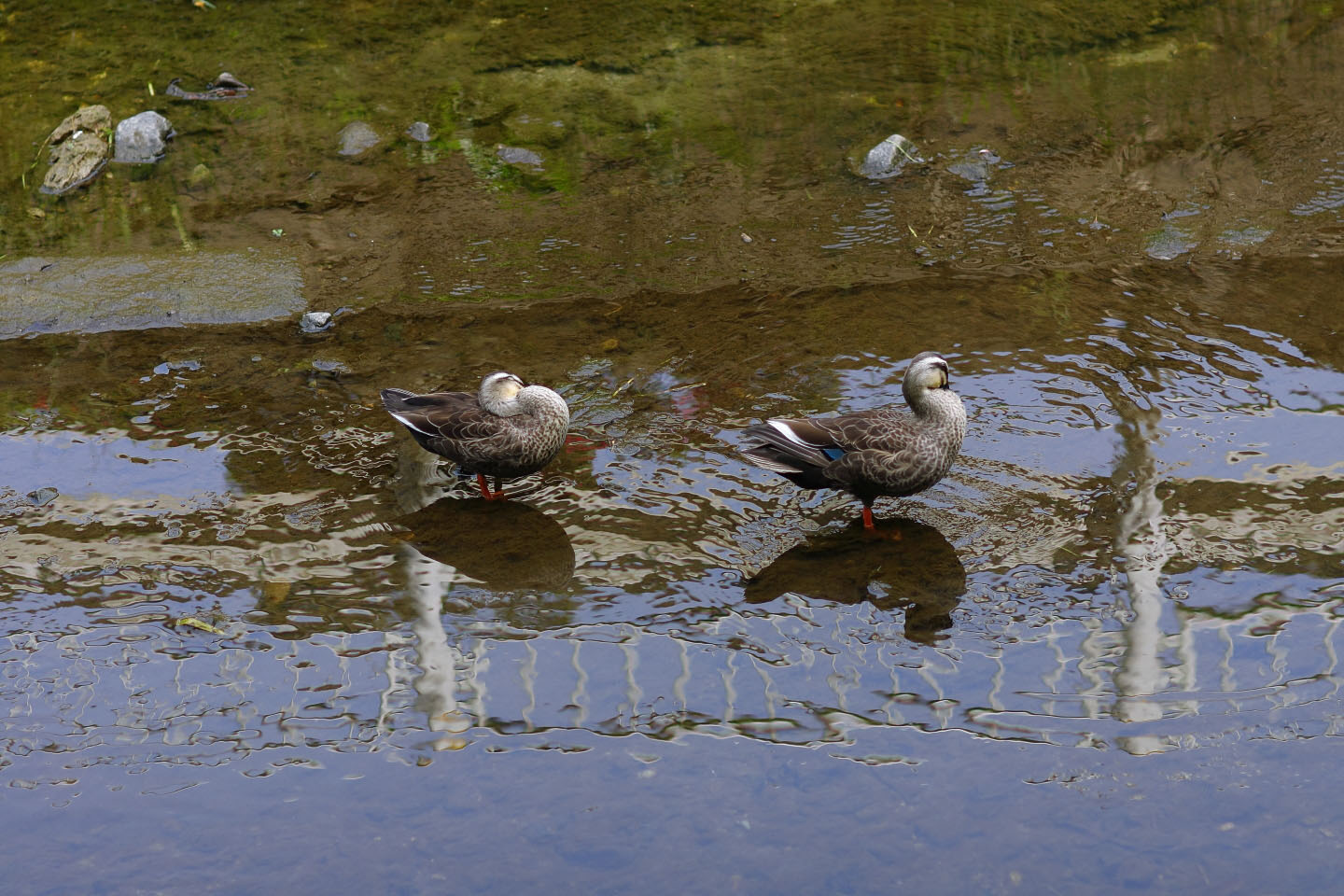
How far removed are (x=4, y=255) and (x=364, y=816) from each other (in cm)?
604

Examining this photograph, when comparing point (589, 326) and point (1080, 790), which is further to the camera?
point (589, 326)

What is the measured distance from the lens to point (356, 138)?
30.6 feet

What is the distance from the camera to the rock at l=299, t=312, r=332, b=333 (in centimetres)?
741

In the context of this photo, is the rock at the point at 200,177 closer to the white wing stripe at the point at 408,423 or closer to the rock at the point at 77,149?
the rock at the point at 77,149

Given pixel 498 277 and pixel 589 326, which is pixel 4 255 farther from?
pixel 589 326

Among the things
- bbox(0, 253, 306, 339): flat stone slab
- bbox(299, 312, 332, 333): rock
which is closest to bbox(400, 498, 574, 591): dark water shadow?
bbox(299, 312, 332, 333): rock

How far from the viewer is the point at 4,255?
27.2ft

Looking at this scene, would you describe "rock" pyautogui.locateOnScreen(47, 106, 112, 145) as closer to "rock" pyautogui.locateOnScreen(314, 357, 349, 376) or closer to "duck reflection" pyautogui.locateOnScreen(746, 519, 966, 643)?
"rock" pyautogui.locateOnScreen(314, 357, 349, 376)

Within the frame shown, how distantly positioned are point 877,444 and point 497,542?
1876 millimetres

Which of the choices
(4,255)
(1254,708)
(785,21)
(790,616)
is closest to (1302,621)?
(1254,708)

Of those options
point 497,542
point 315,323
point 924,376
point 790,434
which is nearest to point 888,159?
point 924,376

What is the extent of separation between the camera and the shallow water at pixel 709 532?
4.10 metres

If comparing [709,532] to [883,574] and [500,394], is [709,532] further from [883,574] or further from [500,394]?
[500,394]

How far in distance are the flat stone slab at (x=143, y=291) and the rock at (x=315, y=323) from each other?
0.28 meters
